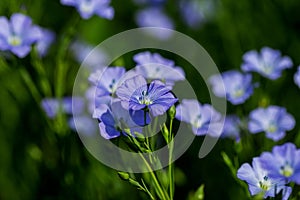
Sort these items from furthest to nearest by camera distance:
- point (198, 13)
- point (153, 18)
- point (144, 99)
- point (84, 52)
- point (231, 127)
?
point (153, 18) → point (198, 13) → point (84, 52) → point (231, 127) → point (144, 99)

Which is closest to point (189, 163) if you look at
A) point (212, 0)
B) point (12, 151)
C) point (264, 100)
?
point (264, 100)

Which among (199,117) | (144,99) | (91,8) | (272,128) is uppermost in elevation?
(91,8)

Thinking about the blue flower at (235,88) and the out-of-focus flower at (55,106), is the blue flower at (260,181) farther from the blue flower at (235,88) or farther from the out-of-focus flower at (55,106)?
the out-of-focus flower at (55,106)

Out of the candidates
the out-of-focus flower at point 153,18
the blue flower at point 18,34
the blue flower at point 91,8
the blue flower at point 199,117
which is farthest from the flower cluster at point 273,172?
the out-of-focus flower at point 153,18

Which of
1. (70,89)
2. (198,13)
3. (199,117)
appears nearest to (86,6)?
(199,117)

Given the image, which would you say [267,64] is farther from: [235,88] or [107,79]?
[107,79]

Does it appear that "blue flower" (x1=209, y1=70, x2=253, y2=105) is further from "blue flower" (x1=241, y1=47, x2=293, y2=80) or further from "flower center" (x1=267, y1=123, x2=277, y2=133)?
"flower center" (x1=267, y1=123, x2=277, y2=133)

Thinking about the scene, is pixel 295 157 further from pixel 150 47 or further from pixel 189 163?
pixel 150 47
